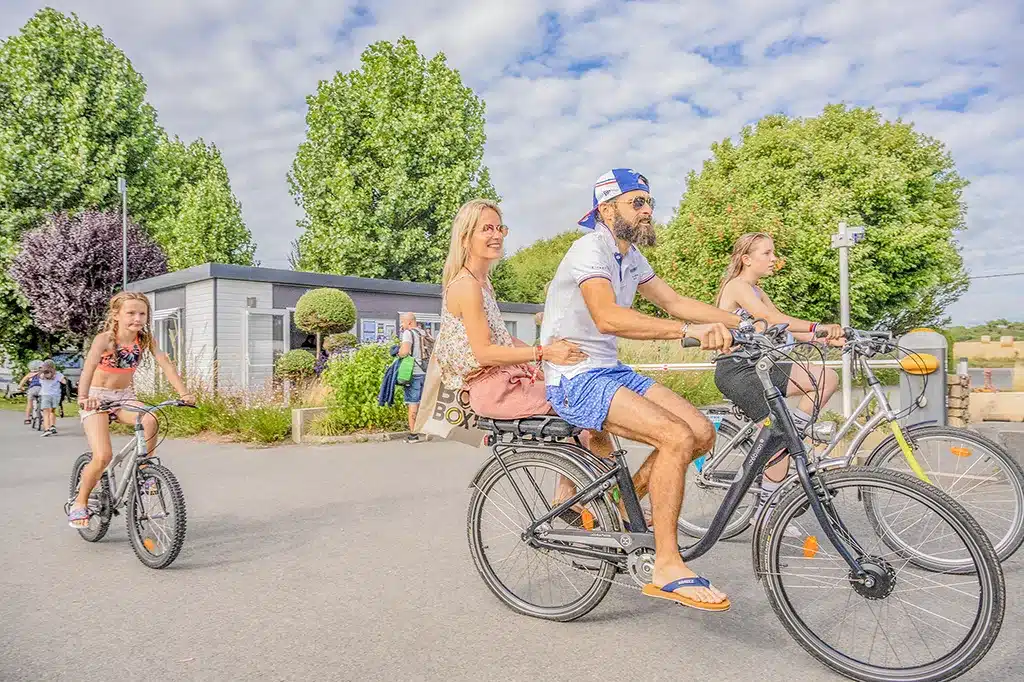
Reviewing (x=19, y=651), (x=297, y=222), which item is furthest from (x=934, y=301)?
(x=19, y=651)

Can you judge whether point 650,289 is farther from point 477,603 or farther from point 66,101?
point 66,101

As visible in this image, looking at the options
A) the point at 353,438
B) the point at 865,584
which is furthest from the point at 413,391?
the point at 865,584

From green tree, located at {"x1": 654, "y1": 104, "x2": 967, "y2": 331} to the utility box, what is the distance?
2310cm

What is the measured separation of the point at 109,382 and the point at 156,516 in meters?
0.99

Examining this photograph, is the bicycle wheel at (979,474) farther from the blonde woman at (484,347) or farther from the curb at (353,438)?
the curb at (353,438)

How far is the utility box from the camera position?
19.2 feet

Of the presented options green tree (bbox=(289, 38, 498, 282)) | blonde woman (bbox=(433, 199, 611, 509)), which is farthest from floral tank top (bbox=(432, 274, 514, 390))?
green tree (bbox=(289, 38, 498, 282))

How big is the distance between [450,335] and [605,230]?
2.93 feet

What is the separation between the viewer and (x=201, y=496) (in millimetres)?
7406

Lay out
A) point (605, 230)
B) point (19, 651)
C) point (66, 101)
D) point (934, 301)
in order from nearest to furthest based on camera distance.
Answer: point (19, 651), point (605, 230), point (66, 101), point (934, 301)

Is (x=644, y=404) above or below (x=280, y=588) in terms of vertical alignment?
above

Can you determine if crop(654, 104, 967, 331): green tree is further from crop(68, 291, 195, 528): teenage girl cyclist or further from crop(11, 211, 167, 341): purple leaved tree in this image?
crop(68, 291, 195, 528): teenage girl cyclist

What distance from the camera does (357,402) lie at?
12219 mm

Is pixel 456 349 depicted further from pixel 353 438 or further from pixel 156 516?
pixel 353 438
